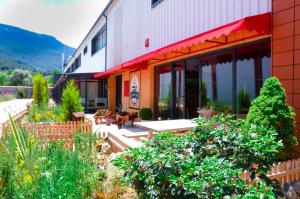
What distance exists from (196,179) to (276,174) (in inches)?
91.8

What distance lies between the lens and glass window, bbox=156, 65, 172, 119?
38.2 ft

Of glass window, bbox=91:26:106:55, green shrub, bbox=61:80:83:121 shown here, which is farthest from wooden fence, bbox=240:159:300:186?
glass window, bbox=91:26:106:55

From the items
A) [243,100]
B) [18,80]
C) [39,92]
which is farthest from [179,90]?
[18,80]

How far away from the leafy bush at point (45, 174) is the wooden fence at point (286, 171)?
2532 millimetres

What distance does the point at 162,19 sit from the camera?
463 inches

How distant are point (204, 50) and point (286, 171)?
16.0 feet

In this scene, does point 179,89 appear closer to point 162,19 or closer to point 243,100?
point 162,19

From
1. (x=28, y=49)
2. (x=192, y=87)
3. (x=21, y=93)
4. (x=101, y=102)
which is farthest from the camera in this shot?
(x=28, y=49)

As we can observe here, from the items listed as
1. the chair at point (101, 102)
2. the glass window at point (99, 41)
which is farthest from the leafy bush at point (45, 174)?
the chair at point (101, 102)

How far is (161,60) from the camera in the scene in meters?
11.8

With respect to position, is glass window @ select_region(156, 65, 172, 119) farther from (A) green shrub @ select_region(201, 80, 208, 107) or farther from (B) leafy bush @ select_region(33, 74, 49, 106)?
(B) leafy bush @ select_region(33, 74, 49, 106)

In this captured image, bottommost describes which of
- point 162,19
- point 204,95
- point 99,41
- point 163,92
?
point 204,95

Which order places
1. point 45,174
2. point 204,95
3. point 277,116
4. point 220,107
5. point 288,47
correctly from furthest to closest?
point 204,95 → point 220,107 → point 288,47 → point 277,116 → point 45,174

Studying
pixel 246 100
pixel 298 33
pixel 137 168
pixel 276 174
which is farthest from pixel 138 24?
pixel 137 168
